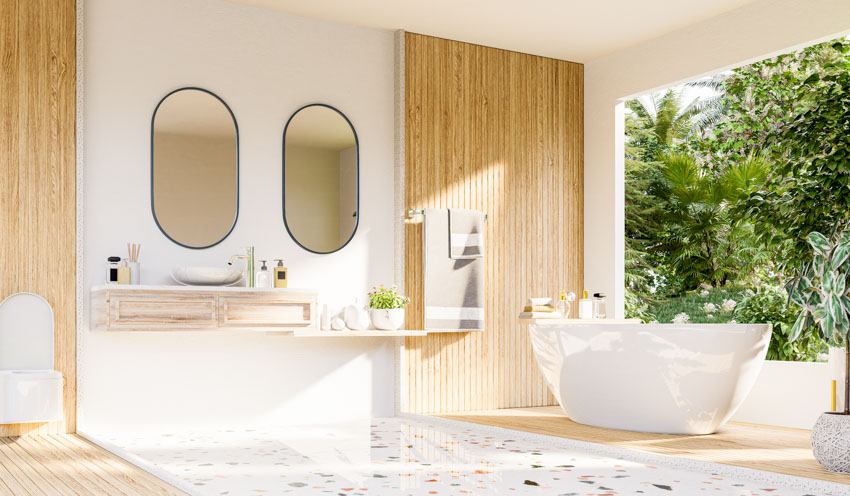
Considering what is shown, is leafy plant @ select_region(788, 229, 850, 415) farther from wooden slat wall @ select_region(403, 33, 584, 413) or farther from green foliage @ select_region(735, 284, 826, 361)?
wooden slat wall @ select_region(403, 33, 584, 413)

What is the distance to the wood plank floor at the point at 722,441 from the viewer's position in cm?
365

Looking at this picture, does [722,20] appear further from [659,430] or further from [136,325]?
[136,325]

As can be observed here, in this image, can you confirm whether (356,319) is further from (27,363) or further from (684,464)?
(684,464)

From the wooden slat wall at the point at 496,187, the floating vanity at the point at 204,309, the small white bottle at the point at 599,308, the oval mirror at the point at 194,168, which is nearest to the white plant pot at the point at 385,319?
the floating vanity at the point at 204,309

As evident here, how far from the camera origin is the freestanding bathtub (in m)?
4.37

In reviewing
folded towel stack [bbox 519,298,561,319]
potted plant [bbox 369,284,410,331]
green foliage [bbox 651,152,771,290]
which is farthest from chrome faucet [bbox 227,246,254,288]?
green foliage [bbox 651,152,771,290]

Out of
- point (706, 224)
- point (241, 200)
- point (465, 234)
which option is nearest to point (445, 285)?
point (465, 234)

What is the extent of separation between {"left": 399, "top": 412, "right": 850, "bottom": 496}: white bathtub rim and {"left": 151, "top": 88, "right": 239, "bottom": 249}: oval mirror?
7.05 ft

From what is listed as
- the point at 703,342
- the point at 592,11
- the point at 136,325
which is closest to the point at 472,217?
the point at 592,11

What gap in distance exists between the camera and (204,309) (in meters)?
4.75

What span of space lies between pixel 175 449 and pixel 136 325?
749 mm

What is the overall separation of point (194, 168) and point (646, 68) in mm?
3389

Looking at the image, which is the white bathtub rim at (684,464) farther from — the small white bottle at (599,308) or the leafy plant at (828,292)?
the small white bottle at (599,308)

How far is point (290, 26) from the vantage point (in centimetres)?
557
